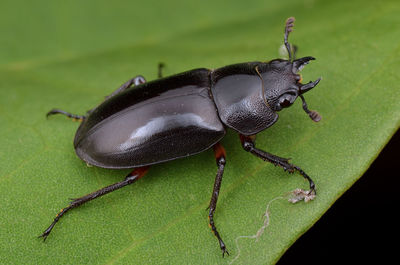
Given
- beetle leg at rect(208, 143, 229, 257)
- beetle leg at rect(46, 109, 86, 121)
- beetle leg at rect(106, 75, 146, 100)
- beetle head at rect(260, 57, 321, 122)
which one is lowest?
beetle leg at rect(208, 143, 229, 257)

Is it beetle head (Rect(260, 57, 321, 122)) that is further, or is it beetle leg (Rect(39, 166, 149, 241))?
beetle head (Rect(260, 57, 321, 122))

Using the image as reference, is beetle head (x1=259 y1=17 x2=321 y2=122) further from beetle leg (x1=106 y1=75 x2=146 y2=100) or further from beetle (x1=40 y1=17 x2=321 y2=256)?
beetle leg (x1=106 y1=75 x2=146 y2=100)

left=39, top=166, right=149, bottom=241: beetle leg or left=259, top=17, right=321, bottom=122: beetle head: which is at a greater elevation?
left=259, top=17, right=321, bottom=122: beetle head

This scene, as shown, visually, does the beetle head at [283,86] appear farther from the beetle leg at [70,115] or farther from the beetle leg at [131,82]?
the beetle leg at [70,115]

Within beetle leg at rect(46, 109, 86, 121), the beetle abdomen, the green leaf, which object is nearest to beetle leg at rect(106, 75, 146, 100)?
the green leaf

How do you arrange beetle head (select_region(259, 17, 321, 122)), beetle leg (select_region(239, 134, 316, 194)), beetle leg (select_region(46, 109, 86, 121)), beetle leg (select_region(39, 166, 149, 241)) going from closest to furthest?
beetle leg (select_region(39, 166, 149, 241)) < beetle leg (select_region(239, 134, 316, 194)) < beetle head (select_region(259, 17, 321, 122)) < beetle leg (select_region(46, 109, 86, 121))

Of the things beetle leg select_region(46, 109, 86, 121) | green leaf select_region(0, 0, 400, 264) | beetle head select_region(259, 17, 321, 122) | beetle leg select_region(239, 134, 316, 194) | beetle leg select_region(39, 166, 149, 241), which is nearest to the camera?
green leaf select_region(0, 0, 400, 264)

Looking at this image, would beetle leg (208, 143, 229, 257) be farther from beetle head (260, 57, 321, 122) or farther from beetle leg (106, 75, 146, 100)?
beetle leg (106, 75, 146, 100)

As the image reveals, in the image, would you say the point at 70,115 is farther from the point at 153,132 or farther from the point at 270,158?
the point at 270,158
